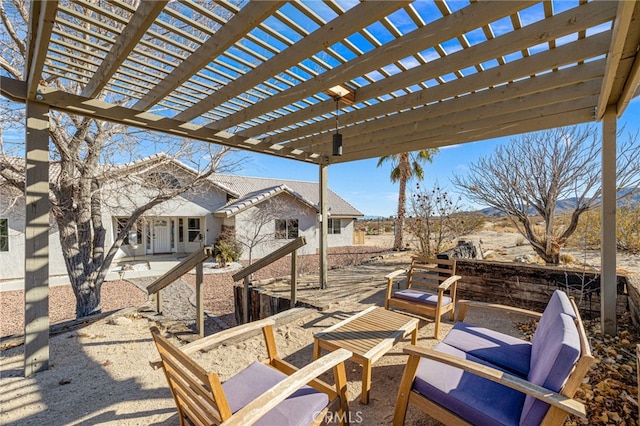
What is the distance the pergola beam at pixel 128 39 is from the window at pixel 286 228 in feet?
38.1

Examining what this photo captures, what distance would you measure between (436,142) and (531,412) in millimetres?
4120

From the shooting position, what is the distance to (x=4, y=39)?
445 cm

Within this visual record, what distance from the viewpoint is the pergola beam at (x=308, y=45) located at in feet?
6.43

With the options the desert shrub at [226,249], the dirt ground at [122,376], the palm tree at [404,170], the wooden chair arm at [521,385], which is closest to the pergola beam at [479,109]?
the wooden chair arm at [521,385]

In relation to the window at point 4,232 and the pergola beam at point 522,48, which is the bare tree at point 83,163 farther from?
the window at point 4,232

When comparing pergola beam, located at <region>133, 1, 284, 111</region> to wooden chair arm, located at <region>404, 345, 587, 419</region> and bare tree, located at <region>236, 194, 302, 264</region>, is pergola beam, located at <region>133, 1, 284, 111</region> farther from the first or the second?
bare tree, located at <region>236, 194, 302, 264</region>

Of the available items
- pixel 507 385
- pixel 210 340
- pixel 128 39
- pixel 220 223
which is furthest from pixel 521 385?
pixel 220 223

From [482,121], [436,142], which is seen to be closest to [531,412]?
[482,121]

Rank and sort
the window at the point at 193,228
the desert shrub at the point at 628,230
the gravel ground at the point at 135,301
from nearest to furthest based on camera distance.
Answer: the gravel ground at the point at 135,301
the desert shrub at the point at 628,230
the window at the point at 193,228

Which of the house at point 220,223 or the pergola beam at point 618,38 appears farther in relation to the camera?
the house at point 220,223

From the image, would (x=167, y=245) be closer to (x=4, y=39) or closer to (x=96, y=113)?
(x=4, y=39)

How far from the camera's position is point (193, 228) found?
1466 centimetres

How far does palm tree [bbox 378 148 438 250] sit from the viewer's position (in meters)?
14.0

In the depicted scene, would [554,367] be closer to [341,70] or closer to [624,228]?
[341,70]
